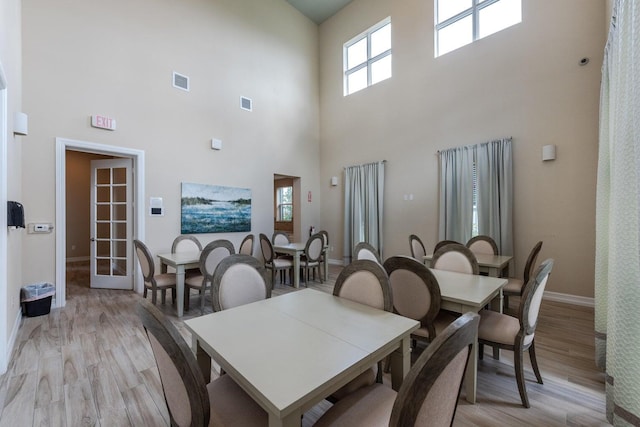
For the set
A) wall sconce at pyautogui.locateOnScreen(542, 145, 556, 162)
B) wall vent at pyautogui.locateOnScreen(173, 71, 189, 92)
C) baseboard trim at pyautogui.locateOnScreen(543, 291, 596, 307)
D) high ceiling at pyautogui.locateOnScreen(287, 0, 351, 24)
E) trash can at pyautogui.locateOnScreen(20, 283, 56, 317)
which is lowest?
baseboard trim at pyautogui.locateOnScreen(543, 291, 596, 307)

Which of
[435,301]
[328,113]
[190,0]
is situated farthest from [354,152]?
[435,301]

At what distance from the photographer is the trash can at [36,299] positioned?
315 cm

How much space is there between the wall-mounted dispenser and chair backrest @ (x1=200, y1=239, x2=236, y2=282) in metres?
1.56

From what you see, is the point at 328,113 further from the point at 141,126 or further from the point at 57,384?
the point at 57,384

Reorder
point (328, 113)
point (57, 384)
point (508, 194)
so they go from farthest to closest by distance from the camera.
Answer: point (328, 113)
point (508, 194)
point (57, 384)

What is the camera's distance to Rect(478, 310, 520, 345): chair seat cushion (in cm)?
181

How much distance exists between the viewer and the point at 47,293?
3291 mm

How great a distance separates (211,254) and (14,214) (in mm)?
1694

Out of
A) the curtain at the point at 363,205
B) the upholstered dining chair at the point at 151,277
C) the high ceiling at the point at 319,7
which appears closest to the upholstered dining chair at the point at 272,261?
the upholstered dining chair at the point at 151,277

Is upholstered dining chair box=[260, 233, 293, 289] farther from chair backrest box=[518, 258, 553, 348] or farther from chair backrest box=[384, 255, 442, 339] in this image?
chair backrest box=[518, 258, 553, 348]

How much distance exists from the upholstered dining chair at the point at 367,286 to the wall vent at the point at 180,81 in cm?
476

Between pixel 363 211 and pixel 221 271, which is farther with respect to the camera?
pixel 363 211

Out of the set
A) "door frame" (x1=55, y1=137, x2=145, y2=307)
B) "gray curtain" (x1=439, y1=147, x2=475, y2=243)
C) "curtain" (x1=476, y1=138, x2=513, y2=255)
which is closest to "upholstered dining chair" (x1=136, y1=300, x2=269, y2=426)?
"door frame" (x1=55, y1=137, x2=145, y2=307)

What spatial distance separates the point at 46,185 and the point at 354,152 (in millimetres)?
5515
